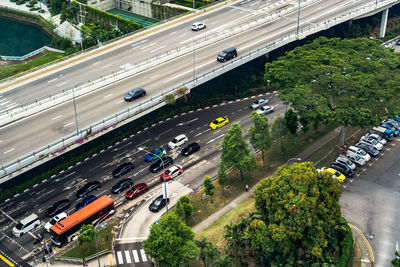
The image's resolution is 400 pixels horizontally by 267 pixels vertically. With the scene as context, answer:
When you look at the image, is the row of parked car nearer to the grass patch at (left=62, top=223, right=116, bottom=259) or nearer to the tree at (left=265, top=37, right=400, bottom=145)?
the tree at (left=265, top=37, right=400, bottom=145)

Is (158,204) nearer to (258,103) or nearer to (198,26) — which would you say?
(258,103)

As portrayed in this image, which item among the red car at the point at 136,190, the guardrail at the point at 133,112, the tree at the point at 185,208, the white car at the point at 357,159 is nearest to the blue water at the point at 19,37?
the guardrail at the point at 133,112

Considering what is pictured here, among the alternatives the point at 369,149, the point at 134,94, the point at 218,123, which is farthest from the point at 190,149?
the point at 369,149

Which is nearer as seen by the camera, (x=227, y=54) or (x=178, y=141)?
(x=178, y=141)

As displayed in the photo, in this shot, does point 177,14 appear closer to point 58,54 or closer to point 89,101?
point 58,54

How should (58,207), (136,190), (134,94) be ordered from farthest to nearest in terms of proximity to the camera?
1. (134,94)
2. (136,190)
3. (58,207)

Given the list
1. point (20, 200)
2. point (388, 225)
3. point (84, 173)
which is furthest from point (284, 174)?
point (20, 200)
